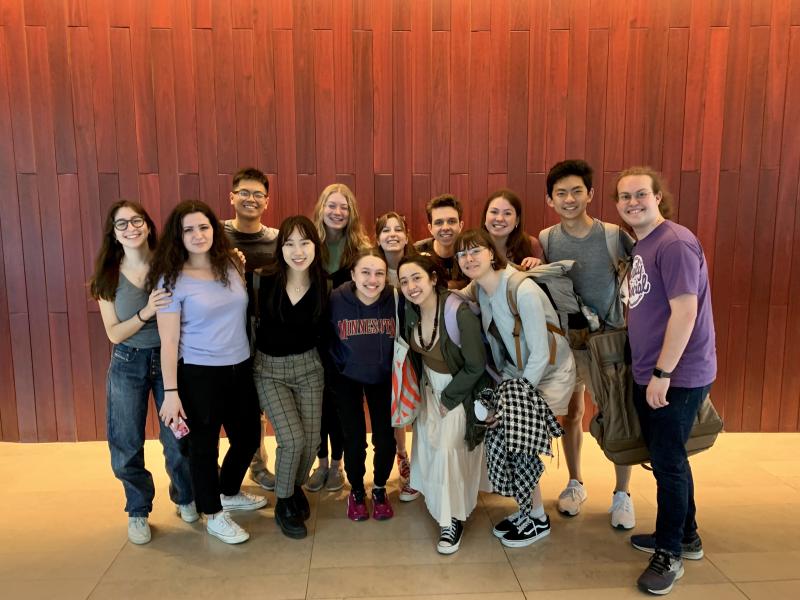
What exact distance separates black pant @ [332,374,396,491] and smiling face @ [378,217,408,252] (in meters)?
0.70

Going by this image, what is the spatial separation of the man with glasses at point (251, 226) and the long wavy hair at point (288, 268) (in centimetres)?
43

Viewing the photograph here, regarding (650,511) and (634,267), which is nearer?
(634,267)

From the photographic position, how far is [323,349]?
2768 millimetres

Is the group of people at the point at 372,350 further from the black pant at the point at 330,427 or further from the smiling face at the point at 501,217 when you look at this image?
the black pant at the point at 330,427

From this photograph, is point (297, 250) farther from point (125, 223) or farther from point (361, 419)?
point (361, 419)

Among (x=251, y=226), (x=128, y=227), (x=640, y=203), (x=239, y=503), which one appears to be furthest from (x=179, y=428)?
(x=640, y=203)

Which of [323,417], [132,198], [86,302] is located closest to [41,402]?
[86,302]

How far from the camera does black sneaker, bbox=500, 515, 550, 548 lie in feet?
8.39

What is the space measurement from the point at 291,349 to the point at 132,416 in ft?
2.67

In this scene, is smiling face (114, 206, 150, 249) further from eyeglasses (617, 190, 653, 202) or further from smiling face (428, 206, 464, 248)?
eyeglasses (617, 190, 653, 202)

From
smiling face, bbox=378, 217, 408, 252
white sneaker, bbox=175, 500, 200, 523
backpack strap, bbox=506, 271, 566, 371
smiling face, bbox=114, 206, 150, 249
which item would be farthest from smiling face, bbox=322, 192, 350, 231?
white sneaker, bbox=175, 500, 200, 523

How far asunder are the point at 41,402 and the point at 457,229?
3.15 meters

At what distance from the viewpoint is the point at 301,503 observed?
2.83 metres

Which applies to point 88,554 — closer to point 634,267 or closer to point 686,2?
point 634,267
